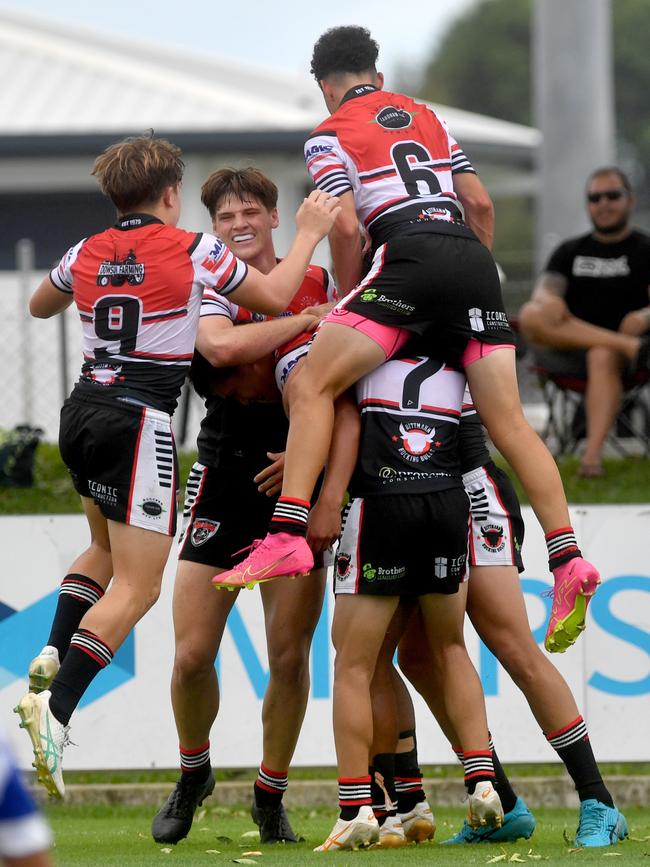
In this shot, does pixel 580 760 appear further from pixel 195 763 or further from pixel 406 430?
pixel 195 763

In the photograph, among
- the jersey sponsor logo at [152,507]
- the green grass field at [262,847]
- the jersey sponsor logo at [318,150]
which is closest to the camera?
the green grass field at [262,847]

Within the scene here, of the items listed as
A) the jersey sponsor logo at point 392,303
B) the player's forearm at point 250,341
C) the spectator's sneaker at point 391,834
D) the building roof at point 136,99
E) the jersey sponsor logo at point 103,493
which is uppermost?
the building roof at point 136,99

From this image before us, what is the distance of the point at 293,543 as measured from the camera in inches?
194

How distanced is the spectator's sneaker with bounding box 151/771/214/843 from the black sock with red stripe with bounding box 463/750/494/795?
1205mm

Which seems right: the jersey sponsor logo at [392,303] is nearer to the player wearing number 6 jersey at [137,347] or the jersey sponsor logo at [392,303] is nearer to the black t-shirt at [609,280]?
the player wearing number 6 jersey at [137,347]

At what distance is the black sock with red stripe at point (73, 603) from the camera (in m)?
5.43

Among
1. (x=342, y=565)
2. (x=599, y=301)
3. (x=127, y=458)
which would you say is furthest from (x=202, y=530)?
(x=599, y=301)

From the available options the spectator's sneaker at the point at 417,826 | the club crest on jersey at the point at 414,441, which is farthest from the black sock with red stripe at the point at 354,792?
the club crest on jersey at the point at 414,441

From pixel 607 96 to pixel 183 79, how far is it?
593 cm

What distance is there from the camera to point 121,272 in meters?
5.14

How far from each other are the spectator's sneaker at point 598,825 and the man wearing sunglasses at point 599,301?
4.85 m

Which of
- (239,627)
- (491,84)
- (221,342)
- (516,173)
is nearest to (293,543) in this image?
(221,342)

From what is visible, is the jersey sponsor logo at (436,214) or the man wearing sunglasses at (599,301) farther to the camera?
the man wearing sunglasses at (599,301)

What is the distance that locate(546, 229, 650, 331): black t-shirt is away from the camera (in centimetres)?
1016
